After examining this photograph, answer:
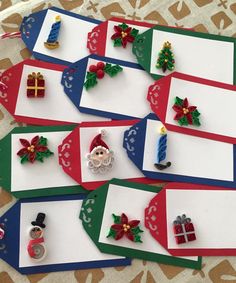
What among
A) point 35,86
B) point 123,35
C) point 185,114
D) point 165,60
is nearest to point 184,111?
point 185,114

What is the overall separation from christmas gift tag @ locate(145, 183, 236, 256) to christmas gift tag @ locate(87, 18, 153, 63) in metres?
0.33

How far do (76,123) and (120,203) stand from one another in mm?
202

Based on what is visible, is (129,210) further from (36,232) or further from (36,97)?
(36,97)

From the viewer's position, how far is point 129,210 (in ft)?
2.70

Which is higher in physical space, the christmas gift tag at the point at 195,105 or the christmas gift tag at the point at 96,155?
the christmas gift tag at the point at 195,105

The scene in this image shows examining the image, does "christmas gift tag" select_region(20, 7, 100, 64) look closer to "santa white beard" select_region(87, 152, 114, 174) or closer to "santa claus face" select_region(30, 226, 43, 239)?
"santa white beard" select_region(87, 152, 114, 174)

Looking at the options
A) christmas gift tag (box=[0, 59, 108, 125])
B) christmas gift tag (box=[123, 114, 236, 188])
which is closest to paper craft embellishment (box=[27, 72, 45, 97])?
christmas gift tag (box=[0, 59, 108, 125])

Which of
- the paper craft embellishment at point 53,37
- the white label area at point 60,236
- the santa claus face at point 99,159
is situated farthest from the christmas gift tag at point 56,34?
the white label area at point 60,236

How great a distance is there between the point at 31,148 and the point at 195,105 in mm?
379

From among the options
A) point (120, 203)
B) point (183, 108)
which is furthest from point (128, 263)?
point (183, 108)

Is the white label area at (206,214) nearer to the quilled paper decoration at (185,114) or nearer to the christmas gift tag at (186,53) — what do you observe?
the quilled paper decoration at (185,114)

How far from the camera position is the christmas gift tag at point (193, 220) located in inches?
32.0

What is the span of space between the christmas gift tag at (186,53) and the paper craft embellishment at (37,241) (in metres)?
0.42

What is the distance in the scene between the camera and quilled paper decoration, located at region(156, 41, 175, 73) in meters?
0.91
